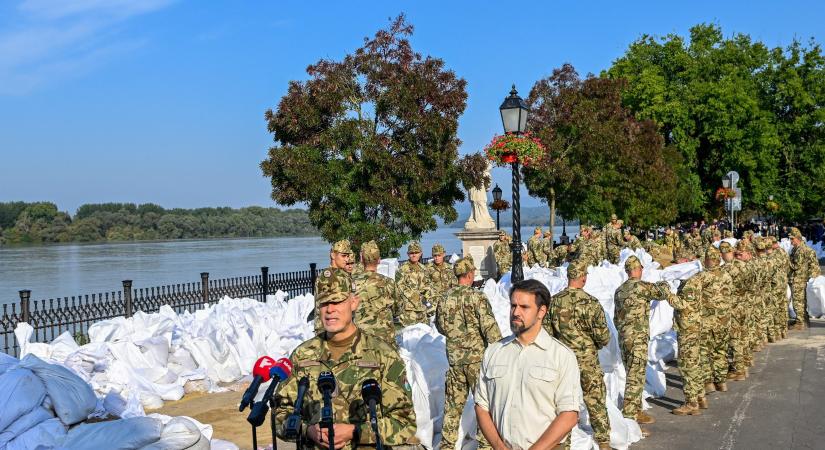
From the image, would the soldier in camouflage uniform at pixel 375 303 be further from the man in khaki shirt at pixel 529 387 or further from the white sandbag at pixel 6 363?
the white sandbag at pixel 6 363

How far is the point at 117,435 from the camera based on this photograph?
24.1ft

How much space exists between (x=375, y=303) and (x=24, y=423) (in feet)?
10.9

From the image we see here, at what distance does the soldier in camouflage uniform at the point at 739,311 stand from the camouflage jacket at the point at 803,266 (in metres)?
4.95

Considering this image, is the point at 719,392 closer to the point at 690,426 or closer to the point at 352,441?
the point at 690,426

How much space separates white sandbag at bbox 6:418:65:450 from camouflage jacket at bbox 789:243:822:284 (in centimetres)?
1368

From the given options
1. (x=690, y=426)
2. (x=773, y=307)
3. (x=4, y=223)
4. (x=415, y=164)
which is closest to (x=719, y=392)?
(x=690, y=426)

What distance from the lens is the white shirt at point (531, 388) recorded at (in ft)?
14.6

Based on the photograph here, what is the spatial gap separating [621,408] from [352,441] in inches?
244

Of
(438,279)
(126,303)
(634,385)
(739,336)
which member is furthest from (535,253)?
(634,385)

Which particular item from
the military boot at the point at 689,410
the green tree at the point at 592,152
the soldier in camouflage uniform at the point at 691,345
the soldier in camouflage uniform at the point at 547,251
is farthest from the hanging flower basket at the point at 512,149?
the green tree at the point at 592,152

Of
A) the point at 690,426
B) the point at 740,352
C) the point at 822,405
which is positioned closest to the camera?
the point at 690,426

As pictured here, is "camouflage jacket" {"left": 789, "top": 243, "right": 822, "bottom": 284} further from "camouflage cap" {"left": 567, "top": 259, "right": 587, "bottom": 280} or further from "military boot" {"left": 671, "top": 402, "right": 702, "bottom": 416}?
"camouflage cap" {"left": 567, "top": 259, "right": 587, "bottom": 280}

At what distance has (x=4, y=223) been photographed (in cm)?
10038

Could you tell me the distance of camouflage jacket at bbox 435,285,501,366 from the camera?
7793 millimetres
